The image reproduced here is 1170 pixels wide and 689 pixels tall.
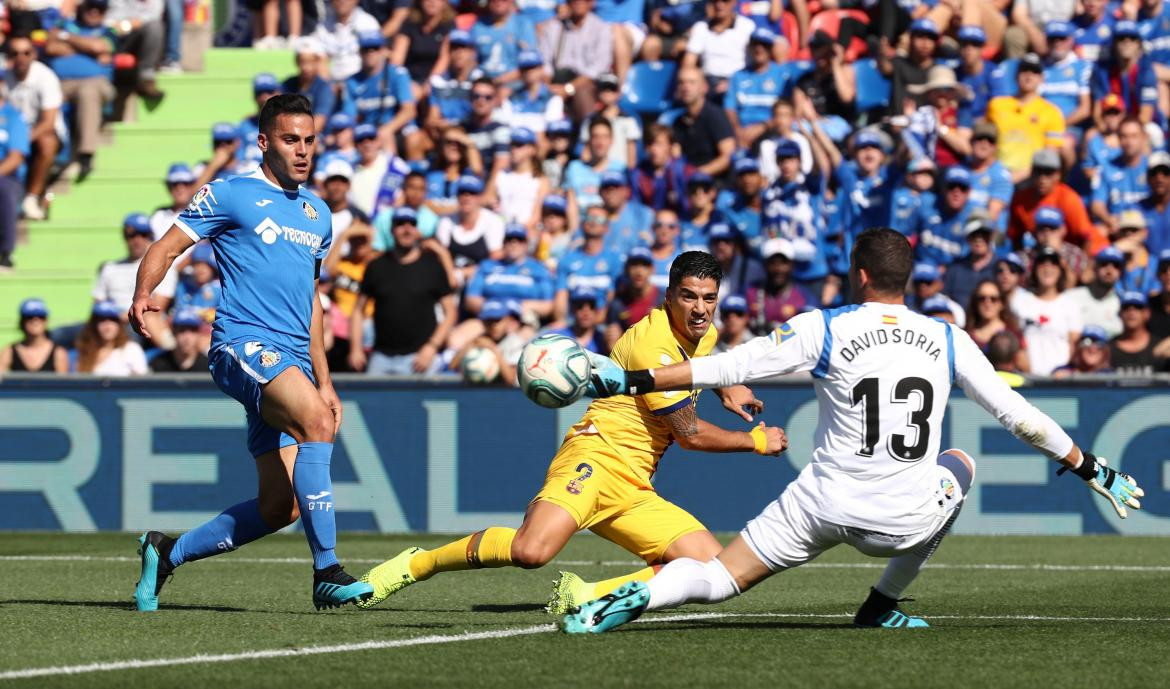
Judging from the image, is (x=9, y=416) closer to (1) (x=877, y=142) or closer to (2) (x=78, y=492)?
(2) (x=78, y=492)

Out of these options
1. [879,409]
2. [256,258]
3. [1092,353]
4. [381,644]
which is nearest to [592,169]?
[1092,353]

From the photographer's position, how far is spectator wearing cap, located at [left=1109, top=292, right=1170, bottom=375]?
591 inches

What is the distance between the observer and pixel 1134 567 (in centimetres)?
1163

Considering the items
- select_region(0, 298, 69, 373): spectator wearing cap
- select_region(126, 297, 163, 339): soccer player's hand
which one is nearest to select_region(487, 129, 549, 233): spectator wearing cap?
select_region(0, 298, 69, 373): spectator wearing cap

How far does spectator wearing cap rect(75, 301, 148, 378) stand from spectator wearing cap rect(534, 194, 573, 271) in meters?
3.85

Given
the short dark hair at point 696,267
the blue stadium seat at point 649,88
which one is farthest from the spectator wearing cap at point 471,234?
the short dark hair at point 696,267

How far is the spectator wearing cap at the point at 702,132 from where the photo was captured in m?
17.7

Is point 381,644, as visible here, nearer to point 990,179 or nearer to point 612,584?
point 612,584

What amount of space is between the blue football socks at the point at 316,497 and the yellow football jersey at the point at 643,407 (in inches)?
53.7

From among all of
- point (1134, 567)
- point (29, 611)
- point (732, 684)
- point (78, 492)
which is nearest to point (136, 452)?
point (78, 492)

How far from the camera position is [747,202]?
55.2ft

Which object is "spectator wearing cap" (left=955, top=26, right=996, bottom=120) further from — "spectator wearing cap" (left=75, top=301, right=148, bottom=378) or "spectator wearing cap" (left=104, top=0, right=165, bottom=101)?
"spectator wearing cap" (left=104, top=0, right=165, bottom=101)

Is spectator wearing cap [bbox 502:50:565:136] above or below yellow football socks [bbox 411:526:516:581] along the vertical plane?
above

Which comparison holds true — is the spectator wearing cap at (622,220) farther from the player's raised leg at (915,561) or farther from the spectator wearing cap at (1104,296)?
the player's raised leg at (915,561)
